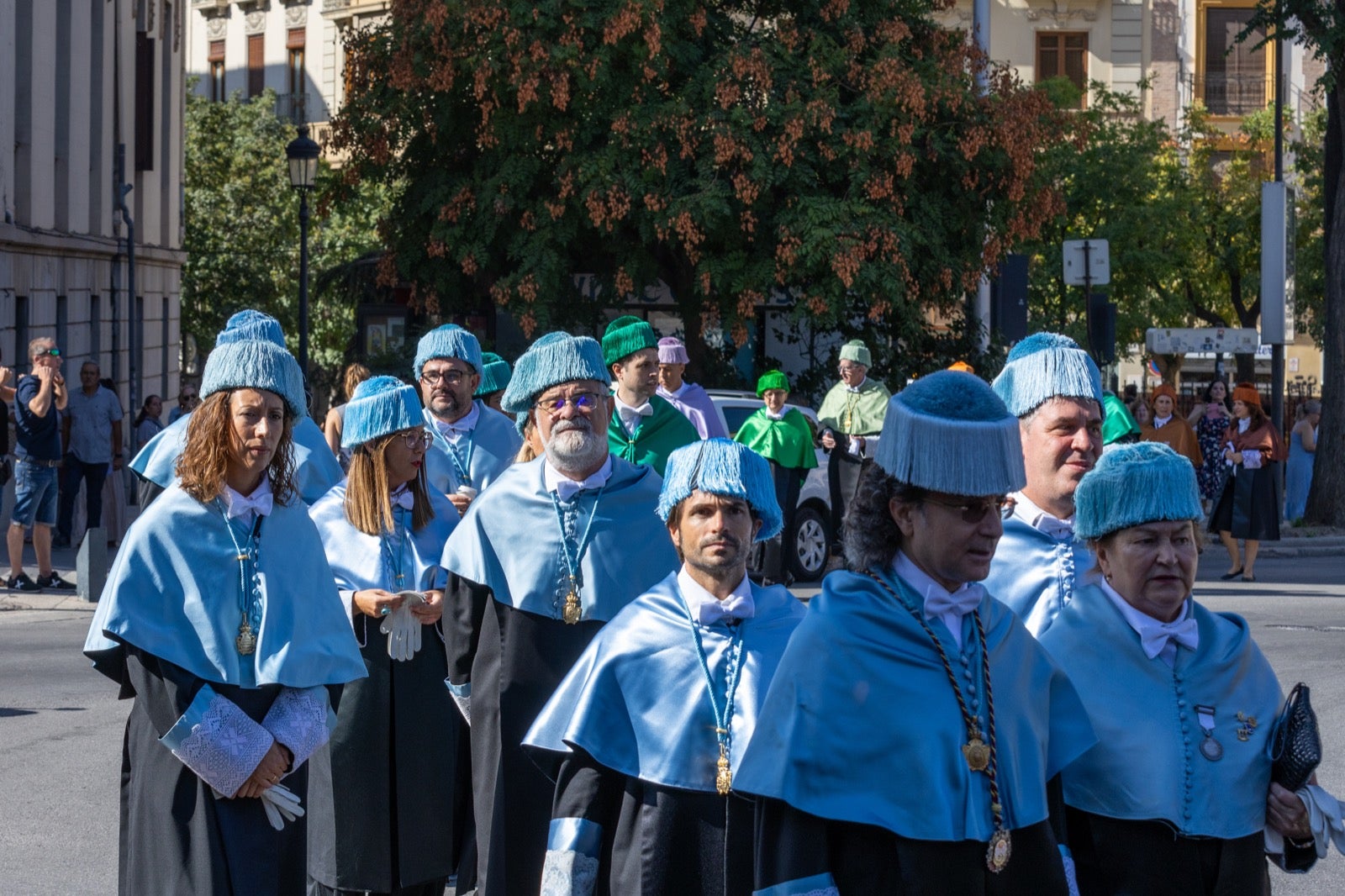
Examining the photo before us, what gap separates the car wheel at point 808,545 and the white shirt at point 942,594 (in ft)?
43.2

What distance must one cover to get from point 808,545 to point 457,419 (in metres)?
8.89

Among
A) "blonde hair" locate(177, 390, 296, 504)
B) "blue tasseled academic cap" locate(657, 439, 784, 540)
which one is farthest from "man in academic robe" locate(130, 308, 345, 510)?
"blue tasseled academic cap" locate(657, 439, 784, 540)

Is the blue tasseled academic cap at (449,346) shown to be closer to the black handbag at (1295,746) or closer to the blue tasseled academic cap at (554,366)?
the blue tasseled academic cap at (554,366)

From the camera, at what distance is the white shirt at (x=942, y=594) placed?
3.66 m

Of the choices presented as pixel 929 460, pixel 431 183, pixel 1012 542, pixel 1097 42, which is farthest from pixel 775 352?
pixel 1097 42

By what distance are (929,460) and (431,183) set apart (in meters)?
17.5

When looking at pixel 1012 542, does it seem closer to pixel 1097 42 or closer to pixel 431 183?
pixel 431 183

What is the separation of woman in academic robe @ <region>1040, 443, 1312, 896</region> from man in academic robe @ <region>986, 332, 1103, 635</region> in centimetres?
56

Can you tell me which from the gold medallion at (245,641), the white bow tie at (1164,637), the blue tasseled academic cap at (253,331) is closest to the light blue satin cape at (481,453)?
the blue tasseled academic cap at (253,331)

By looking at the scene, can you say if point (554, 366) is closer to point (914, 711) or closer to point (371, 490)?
point (371, 490)

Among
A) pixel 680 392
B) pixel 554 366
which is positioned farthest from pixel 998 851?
pixel 680 392

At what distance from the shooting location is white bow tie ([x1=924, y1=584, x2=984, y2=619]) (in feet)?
12.0

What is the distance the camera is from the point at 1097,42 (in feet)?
178

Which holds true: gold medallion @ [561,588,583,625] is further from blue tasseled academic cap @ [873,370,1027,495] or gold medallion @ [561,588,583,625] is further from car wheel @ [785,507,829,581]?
car wheel @ [785,507,829,581]
